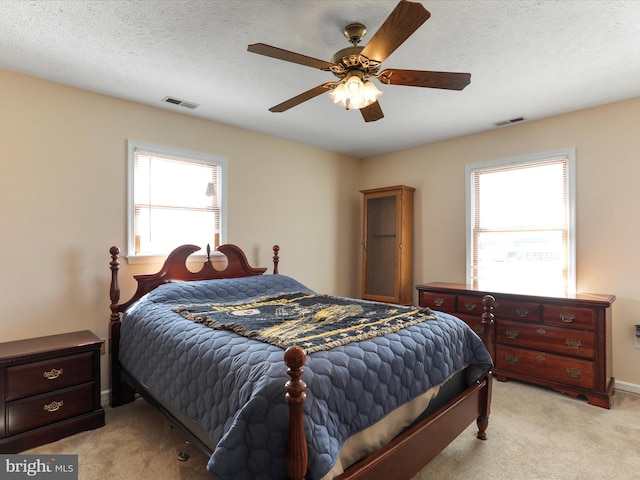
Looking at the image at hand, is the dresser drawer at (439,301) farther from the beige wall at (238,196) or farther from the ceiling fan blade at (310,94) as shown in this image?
the ceiling fan blade at (310,94)

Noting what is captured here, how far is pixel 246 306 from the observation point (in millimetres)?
2654

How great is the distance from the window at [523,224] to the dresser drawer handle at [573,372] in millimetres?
694

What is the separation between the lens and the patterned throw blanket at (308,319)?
5.70ft

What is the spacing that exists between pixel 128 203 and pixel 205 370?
1.99 meters

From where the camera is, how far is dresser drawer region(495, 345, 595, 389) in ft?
9.30

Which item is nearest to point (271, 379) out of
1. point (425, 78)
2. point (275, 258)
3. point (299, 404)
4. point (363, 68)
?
point (299, 404)

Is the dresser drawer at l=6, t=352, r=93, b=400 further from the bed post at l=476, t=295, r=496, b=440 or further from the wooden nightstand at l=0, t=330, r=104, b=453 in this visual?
the bed post at l=476, t=295, r=496, b=440

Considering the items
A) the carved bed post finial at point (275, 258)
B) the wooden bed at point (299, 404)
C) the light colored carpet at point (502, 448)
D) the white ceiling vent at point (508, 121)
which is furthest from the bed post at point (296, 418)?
the white ceiling vent at point (508, 121)

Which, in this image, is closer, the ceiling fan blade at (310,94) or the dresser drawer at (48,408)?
the ceiling fan blade at (310,94)

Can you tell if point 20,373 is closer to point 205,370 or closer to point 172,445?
point 172,445

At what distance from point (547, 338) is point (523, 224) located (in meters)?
1.19

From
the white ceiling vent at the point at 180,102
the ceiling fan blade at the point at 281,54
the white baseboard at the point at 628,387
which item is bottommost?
the white baseboard at the point at 628,387

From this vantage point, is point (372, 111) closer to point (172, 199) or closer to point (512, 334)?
point (172, 199)

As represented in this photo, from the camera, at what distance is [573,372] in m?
2.88
